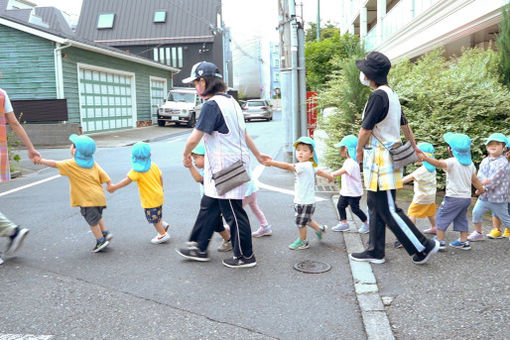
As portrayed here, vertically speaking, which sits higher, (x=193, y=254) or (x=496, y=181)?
(x=496, y=181)

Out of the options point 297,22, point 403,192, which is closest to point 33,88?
point 297,22

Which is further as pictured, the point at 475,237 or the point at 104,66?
the point at 104,66

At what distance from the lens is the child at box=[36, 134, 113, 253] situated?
4.69 metres

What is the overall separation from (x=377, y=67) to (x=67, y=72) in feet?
56.6

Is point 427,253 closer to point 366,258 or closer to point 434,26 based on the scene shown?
point 366,258

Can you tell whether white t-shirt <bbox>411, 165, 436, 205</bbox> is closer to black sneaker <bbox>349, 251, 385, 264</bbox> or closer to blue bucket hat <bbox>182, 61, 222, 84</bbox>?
black sneaker <bbox>349, 251, 385, 264</bbox>

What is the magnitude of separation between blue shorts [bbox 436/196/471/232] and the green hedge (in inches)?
89.3

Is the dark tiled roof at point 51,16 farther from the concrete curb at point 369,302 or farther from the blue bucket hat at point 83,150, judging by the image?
the concrete curb at point 369,302

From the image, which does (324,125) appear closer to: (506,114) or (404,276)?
(506,114)

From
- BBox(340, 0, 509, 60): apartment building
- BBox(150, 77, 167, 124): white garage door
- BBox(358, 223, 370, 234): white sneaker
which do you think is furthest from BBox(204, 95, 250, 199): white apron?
BBox(150, 77, 167, 124): white garage door

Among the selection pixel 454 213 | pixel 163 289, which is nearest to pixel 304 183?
pixel 454 213

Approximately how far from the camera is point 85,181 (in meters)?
4.75

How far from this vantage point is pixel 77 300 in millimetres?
→ 3615

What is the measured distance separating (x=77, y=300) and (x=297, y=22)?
762 cm
